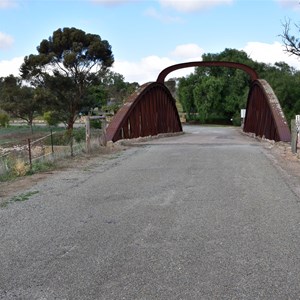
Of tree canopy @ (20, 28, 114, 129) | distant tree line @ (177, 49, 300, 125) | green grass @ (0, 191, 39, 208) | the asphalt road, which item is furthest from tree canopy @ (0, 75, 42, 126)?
green grass @ (0, 191, 39, 208)

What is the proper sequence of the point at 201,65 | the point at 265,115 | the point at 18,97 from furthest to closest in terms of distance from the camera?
the point at 18,97
the point at 201,65
the point at 265,115

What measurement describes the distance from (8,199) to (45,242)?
9.70 ft

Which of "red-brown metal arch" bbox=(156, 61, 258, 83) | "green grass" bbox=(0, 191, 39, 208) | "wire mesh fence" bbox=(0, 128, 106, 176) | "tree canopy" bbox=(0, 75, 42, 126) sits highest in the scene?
"red-brown metal arch" bbox=(156, 61, 258, 83)

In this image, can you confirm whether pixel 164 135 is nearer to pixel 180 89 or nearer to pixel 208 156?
pixel 208 156

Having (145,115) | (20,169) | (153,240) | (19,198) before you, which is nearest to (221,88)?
(145,115)

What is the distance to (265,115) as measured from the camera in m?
27.3

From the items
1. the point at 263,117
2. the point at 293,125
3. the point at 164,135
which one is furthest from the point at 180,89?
the point at 293,125

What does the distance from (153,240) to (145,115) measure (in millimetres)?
23266

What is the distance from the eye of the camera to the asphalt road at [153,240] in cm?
402

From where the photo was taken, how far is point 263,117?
28000mm

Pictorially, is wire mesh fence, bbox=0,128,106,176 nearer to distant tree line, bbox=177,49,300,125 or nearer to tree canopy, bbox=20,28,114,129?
tree canopy, bbox=20,28,114,129

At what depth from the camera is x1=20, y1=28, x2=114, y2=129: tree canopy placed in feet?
152

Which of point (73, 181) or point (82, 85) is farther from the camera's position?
point (82, 85)

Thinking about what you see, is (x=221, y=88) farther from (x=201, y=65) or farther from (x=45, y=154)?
(x=45, y=154)
